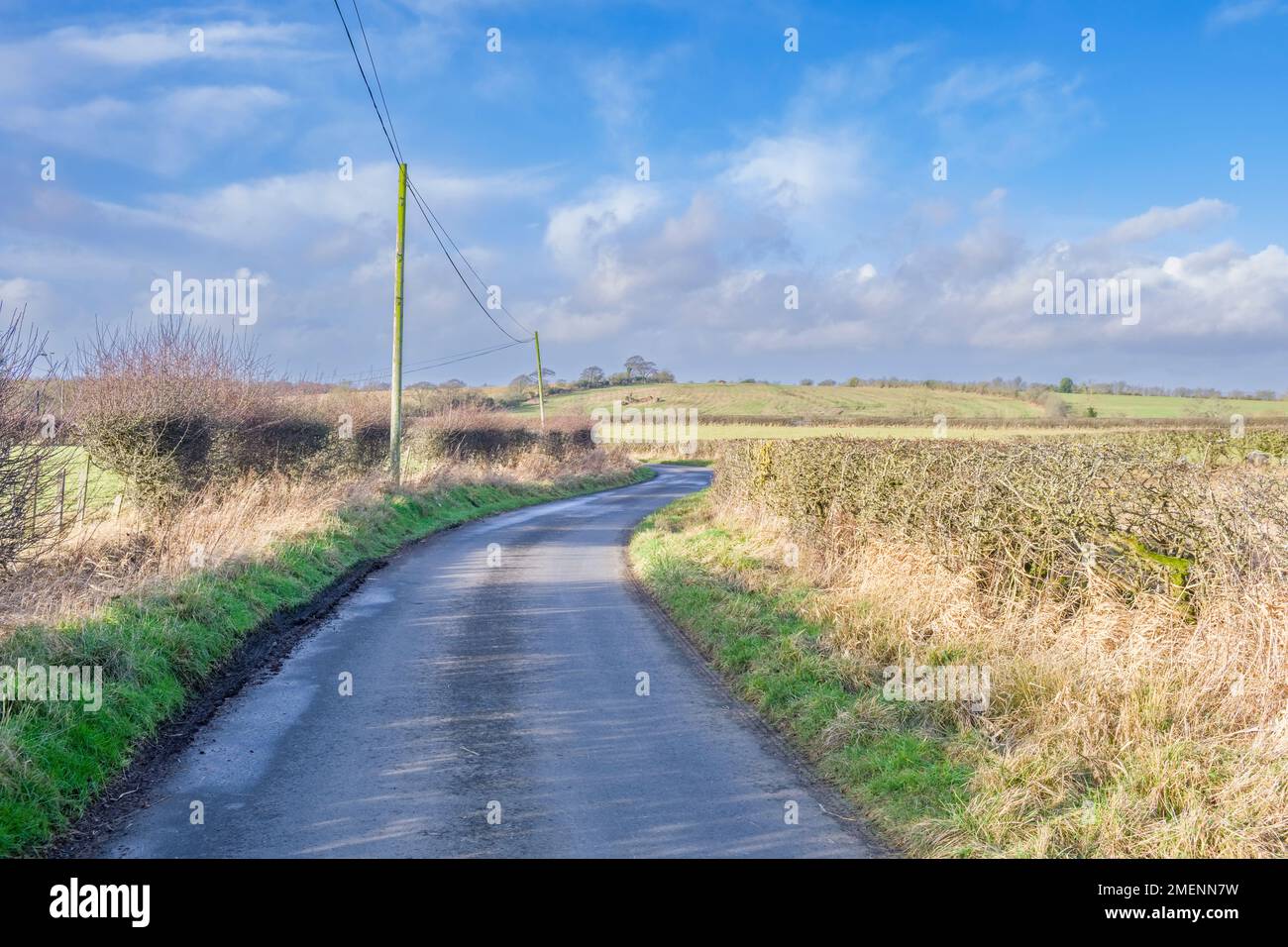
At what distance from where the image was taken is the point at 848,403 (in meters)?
77.4

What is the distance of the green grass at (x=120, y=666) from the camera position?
16.6 feet

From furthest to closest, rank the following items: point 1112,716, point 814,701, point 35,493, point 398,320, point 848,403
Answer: point 848,403 → point 398,320 → point 35,493 → point 814,701 → point 1112,716

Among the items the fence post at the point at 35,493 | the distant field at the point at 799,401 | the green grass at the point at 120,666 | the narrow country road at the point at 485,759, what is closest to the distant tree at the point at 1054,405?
the distant field at the point at 799,401

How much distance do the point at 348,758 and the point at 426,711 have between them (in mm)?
1132

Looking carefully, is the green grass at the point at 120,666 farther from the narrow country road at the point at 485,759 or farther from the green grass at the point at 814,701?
the green grass at the point at 814,701

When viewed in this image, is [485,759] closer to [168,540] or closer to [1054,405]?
[168,540]

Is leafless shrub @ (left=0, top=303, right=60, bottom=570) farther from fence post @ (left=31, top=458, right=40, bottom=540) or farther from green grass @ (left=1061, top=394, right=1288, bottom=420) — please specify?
green grass @ (left=1061, top=394, right=1288, bottom=420)

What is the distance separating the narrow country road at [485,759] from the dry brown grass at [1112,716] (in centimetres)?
107

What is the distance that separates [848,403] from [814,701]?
239 ft

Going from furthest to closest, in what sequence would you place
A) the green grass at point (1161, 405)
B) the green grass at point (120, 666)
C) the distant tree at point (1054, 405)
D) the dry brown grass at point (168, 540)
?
the distant tree at point (1054, 405) < the green grass at point (1161, 405) < the dry brown grass at point (168, 540) < the green grass at point (120, 666)

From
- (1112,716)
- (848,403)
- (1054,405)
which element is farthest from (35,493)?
(848,403)

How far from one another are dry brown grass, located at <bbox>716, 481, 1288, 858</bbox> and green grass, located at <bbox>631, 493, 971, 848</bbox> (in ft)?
0.35

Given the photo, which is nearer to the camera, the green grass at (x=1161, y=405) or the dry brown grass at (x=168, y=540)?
the dry brown grass at (x=168, y=540)

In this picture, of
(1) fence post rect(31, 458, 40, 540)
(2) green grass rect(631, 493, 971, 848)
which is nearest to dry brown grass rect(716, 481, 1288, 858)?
(2) green grass rect(631, 493, 971, 848)
